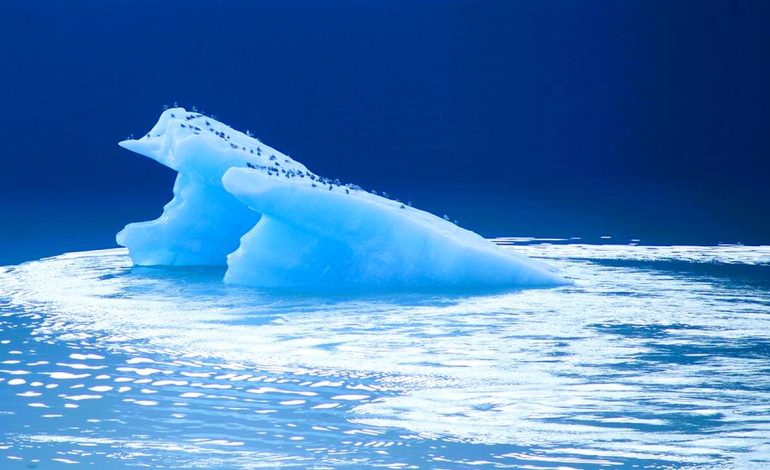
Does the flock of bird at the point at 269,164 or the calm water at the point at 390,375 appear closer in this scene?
the calm water at the point at 390,375

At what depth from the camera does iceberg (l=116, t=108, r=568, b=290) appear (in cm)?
1184

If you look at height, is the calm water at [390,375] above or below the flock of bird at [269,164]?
below

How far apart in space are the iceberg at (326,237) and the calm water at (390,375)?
505 millimetres

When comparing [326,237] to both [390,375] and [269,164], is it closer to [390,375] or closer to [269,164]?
[269,164]

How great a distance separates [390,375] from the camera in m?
8.52

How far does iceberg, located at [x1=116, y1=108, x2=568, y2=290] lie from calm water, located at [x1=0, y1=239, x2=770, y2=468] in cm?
51

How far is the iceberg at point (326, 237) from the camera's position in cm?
1184

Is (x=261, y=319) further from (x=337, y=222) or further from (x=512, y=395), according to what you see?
(x=512, y=395)

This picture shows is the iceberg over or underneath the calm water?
over

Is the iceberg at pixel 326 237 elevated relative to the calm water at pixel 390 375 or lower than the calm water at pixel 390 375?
elevated

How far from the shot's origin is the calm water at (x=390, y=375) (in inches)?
270

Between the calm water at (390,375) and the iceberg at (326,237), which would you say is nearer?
the calm water at (390,375)

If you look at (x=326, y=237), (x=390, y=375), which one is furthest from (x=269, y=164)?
(x=390, y=375)

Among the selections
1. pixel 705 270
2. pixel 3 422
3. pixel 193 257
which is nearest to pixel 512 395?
pixel 3 422
